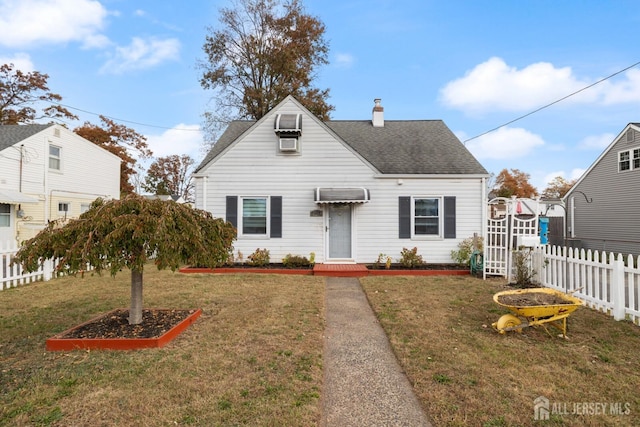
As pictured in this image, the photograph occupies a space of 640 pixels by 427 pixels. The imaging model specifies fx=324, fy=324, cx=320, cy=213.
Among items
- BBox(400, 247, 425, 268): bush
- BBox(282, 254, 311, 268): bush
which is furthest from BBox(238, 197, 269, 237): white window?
BBox(400, 247, 425, 268): bush

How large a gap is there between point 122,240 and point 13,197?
48.1 feet

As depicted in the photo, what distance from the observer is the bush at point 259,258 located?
10.9 metres

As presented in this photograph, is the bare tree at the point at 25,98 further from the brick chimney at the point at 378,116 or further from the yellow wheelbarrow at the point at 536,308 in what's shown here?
the yellow wheelbarrow at the point at 536,308

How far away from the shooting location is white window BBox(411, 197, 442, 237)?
11.4 metres

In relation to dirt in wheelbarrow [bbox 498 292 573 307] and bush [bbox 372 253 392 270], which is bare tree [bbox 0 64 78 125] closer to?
bush [bbox 372 253 392 270]

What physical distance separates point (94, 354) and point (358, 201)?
807 cm

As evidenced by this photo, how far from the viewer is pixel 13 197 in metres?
14.3

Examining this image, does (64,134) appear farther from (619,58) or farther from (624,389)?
(619,58)

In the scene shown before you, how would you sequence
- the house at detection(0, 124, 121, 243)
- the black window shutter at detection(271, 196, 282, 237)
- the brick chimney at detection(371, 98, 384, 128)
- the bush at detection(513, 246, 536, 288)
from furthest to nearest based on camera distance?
the house at detection(0, 124, 121, 243) < the brick chimney at detection(371, 98, 384, 128) < the black window shutter at detection(271, 196, 282, 237) < the bush at detection(513, 246, 536, 288)

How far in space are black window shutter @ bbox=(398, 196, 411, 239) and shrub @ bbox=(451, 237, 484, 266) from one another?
1.72 metres

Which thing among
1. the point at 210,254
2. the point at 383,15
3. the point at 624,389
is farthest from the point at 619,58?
the point at 210,254

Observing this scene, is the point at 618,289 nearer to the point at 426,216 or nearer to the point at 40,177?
the point at 426,216

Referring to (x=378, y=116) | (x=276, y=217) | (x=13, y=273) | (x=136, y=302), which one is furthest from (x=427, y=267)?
(x=13, y=273)

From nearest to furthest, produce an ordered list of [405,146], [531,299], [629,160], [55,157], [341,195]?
1. [531,299]
2. [341,195]
3. [405,146]
4. [629,160]
5. [55,157]
